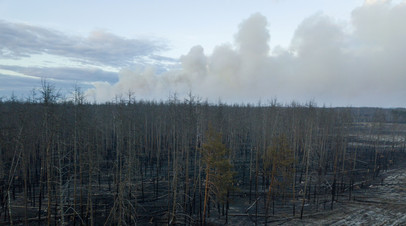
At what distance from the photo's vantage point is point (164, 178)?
124 feet

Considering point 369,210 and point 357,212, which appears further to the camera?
point 369,210

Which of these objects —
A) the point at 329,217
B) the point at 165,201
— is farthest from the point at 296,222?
the point at 165,201

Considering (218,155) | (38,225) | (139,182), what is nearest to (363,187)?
(218,155)

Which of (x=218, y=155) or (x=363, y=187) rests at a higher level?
(x=218, y=155)

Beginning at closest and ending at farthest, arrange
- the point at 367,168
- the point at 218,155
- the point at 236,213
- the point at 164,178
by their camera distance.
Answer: the point at 218,155
the point at 236,213
the point at 164,178
the point at 367,168

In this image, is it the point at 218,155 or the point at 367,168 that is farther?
the point at 367,168

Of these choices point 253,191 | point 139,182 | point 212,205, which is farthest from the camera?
point 139,182

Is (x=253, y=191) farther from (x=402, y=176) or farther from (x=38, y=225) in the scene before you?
(x=402, y=176)

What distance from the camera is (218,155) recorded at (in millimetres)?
21312

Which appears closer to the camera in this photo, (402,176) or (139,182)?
(139,182)

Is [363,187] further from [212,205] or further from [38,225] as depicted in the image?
[38,225]

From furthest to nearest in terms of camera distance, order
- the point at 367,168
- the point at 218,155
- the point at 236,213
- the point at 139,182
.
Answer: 1. the point at 367,168
2. the point at 139,182
3. the point at 236,213
4. the point at 218,155

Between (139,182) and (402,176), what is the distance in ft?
136

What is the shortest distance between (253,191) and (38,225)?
23129 mm
